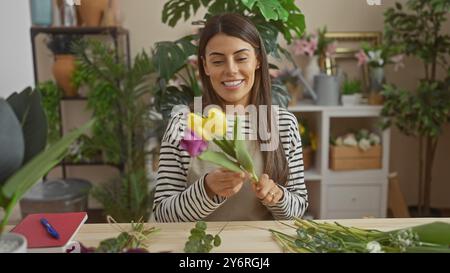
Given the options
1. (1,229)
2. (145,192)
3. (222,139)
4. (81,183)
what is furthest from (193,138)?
(81,183)

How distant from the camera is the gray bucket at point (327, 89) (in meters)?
2.04

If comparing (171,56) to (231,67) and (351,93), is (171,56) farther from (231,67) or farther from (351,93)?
(351,93)

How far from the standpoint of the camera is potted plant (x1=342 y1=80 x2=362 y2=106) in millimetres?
2068

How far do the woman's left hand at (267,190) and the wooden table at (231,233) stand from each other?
44 millimetres

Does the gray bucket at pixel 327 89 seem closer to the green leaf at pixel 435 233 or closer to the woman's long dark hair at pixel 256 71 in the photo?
the woman's long dark hair at pixel 256 71

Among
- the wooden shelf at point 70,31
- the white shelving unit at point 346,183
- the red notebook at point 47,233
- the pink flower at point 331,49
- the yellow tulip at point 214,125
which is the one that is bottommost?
the white shelving unit at point 346,183

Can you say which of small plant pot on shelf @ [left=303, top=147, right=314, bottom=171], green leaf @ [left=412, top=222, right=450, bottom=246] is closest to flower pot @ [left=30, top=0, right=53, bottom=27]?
small plant pot on shelf @ [left=303, top=147, right=314, bottom=171]

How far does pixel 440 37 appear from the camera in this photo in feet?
6.41

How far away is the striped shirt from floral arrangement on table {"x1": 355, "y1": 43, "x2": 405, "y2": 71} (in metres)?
1.28

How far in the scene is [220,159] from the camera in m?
0.53

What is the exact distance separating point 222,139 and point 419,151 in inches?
70.9

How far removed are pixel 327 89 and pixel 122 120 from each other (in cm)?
86

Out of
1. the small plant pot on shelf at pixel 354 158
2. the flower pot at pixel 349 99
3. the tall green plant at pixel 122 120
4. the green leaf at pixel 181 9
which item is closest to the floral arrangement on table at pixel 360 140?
the small plant pot on shelf at pixel 354 158

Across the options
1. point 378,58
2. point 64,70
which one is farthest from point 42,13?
point 378,58
